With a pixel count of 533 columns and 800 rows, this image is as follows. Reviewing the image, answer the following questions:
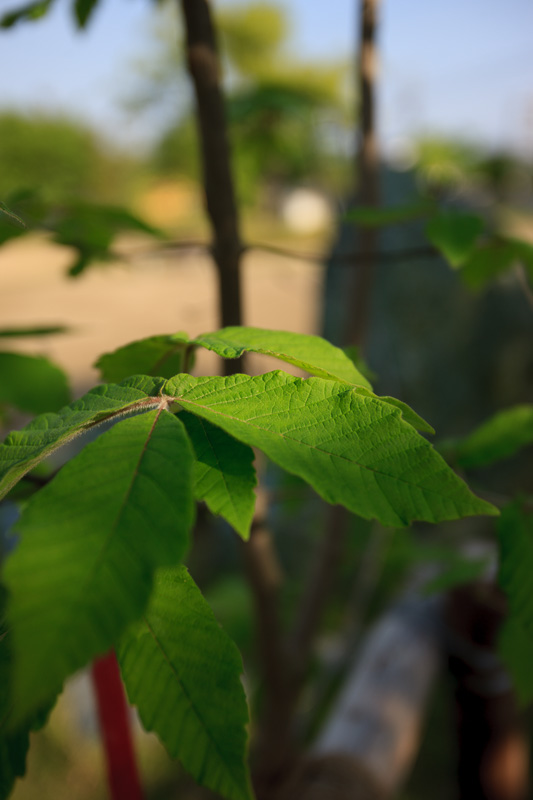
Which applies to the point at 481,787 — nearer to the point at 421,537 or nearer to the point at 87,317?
the point at 421,537

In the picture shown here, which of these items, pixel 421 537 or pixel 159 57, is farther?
pixel 159 57

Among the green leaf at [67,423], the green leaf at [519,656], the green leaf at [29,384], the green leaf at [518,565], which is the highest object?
the green leaf at [67,423]

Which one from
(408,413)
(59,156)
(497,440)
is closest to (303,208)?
(59,156)

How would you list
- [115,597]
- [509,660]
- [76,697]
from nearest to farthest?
[115,597] < [509,660] < [76,697]

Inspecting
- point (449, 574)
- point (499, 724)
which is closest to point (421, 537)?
point (499, 724)

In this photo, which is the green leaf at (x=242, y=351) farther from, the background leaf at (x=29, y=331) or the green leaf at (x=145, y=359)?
the background leaf at (x=29, y=331)

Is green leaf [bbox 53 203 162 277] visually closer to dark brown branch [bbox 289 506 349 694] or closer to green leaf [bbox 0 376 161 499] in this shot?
green leaf [bbox 0 376 161 499]

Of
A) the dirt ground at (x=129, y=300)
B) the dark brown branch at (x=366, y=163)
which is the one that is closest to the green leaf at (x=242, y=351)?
the dark brown branch at (x=366, y=163)
